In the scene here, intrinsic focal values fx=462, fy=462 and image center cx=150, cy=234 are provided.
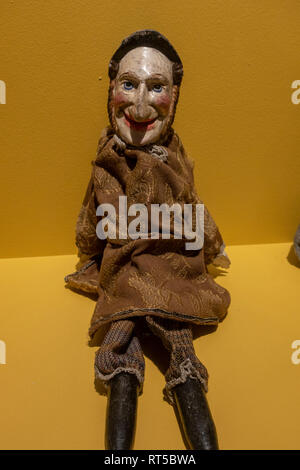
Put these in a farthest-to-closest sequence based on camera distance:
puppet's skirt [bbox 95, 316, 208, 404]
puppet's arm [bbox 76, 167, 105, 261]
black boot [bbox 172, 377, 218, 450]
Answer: puppet's arm [bbox 76, 167, 105, 261] → puppet's skirt [bbox 95, 316, 208, 404] → black boot [bbox 172, 377, 218, 450]

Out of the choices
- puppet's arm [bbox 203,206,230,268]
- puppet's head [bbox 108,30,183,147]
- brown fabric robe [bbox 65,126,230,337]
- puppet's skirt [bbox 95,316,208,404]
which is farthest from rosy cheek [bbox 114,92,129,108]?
puppet's skirt [bbox 95,316,208,404]

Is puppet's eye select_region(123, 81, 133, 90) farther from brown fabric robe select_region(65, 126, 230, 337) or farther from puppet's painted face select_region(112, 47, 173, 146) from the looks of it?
brown fabric robe select_region(65, 126, 230, 337)

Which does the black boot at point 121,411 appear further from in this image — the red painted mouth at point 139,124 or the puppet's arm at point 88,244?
the red painted mouth at point 139,124

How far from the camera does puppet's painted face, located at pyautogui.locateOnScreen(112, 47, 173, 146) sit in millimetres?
1330

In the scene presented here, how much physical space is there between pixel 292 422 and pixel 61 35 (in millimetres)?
1386

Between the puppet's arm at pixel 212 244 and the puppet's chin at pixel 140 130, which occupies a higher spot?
the puppet's chin at pixel 140 130

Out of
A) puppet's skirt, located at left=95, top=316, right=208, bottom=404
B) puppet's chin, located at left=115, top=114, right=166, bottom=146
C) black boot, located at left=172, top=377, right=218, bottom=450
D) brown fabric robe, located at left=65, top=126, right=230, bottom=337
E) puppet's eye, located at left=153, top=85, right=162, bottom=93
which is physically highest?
puppet's eye, located at left=153, top=85, right=162, bottom=93

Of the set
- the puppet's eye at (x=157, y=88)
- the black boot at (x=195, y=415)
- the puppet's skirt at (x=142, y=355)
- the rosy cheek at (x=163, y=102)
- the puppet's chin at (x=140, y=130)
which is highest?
the puppet's eye at (x=157, y=88)

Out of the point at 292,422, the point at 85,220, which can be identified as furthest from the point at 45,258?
the point at 292,422

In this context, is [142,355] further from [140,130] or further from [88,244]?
[140,130]

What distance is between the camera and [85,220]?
5.16ft

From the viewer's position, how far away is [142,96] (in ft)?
4.33

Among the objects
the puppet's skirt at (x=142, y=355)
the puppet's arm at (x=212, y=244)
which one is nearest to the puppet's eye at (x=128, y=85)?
the puppet's arm at (x=212, y=244)

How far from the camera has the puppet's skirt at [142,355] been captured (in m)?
1.22
